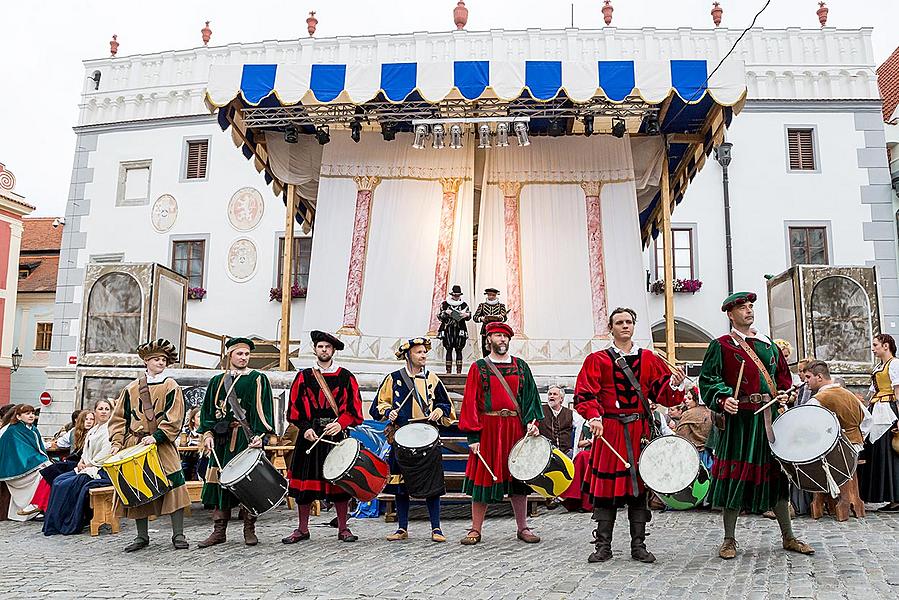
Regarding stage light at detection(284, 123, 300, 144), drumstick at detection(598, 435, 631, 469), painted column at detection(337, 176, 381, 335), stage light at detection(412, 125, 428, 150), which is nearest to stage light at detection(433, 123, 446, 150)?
stage light at detection(412, 125, 428, 150)

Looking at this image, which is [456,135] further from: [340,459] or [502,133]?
[340,459]

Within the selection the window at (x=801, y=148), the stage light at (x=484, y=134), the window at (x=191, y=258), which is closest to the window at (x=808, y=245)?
the window at (x=801, y=148)

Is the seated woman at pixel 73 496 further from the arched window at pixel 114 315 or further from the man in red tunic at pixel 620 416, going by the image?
the man in red tunic at pixel 620 416

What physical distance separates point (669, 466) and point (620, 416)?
424mm

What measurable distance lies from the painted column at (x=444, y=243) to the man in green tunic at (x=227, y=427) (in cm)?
532

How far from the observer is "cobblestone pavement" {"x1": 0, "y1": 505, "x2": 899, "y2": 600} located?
4.08 meters

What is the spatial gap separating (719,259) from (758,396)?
13.7 meters

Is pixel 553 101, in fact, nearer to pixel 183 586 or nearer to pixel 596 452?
pixel 596 452

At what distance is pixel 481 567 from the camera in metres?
4.78

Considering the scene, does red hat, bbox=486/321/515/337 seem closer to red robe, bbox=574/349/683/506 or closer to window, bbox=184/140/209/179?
red robe, bbox=574/349/683/506

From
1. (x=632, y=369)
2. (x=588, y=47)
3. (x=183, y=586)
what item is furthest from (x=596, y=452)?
(x=588, y=47)

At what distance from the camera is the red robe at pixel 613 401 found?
4840 mm

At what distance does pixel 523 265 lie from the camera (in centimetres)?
1152

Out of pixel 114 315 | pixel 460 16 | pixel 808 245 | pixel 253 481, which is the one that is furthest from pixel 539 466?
pixel 460 16
